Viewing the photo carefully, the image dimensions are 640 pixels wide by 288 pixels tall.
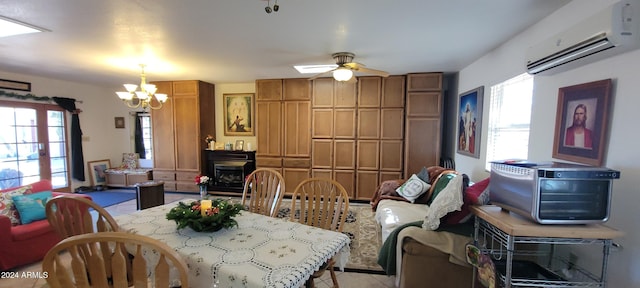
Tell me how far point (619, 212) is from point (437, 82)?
3263mm

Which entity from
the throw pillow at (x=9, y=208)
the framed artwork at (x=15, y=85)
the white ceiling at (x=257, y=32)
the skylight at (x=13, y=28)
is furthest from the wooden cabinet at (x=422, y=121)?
the framed artwork at (x=15, y=85)

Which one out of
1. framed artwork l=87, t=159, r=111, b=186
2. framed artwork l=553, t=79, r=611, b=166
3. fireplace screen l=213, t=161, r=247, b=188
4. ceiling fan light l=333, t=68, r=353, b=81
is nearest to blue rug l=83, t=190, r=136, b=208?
framed artwork l=87, t=159, r=111, b=186

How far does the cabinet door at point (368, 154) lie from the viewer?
4.80 metres

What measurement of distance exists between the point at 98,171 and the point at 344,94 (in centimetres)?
600

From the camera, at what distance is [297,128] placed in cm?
507

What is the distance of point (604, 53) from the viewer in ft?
4.92

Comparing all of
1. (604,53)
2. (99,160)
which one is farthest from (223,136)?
(604,53)

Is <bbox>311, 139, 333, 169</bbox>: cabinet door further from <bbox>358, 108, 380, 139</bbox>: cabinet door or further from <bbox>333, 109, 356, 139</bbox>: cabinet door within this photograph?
<bbox>358, 108, 380, 139</bbox>: cabinet door

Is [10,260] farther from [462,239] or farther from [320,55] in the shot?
[462,239]

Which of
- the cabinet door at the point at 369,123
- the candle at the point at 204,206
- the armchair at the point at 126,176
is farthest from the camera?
the armchair at the point at 126,176

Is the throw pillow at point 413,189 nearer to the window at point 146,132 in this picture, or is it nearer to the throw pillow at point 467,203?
the throw pillow at point 467,203

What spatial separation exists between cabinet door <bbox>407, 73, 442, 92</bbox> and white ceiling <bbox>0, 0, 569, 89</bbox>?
0.29 metres

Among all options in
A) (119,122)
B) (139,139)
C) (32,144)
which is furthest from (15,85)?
(139,139)

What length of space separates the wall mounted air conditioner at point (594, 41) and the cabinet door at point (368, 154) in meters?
2.96
